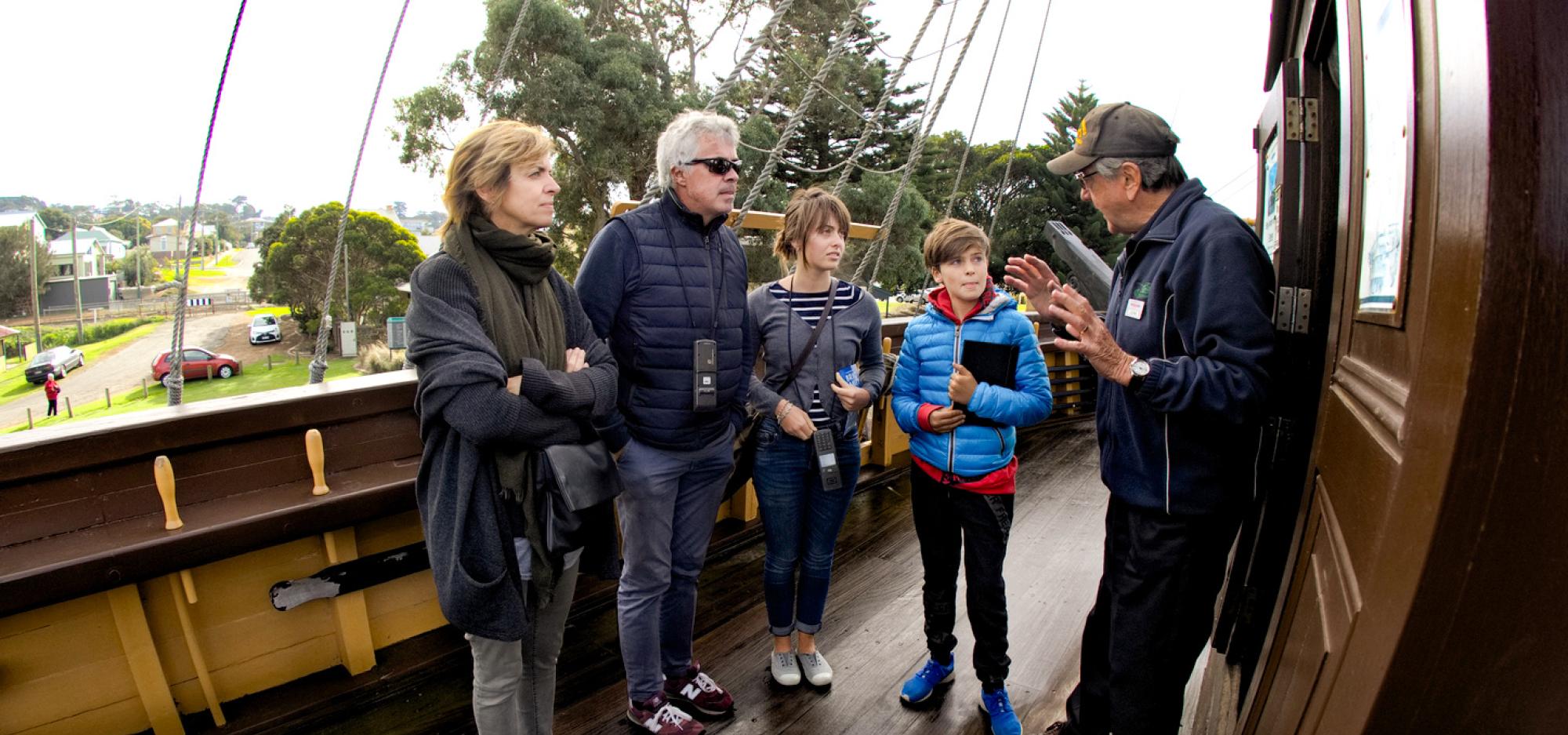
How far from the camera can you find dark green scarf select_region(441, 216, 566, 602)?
1.39m

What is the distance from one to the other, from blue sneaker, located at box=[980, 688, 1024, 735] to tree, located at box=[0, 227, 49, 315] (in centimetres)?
926

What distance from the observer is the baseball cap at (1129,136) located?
141 centimetres

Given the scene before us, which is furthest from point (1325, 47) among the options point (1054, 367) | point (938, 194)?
point (938, 194)

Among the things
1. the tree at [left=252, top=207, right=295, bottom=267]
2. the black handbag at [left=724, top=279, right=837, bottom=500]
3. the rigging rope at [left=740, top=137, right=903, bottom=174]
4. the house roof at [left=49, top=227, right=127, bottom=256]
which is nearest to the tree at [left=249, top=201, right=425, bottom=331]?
the tree at [left=252, top=207, right=295, bottom=267]

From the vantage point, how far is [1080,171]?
4.90 feet

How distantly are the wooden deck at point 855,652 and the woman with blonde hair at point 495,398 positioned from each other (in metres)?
0.62

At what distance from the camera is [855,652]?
2.29m

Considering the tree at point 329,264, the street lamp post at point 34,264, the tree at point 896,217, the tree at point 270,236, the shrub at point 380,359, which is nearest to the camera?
the street lamp post at point 34,264

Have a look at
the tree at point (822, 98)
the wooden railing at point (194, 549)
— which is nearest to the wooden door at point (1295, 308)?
the wooden railing at point (194, 549)

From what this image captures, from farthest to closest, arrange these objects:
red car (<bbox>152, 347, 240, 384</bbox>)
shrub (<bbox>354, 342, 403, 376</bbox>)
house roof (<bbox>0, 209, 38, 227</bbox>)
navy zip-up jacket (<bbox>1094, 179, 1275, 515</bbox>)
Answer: red car (<bbox>152, 347, 240, 384</bbox>), shrub (<bbox>354, 342, 403, 376</bbox>), house roof (<bbox>0, 209, 38, 227</bbox>), navy zip-up jacket (<bbox>1094, 179, 1275, 515</bbox>)

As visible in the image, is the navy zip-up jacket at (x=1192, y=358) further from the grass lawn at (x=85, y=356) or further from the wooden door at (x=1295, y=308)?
the grass lawn at (x=85, y=356)

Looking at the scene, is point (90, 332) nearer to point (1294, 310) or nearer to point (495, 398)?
point (495, 398)

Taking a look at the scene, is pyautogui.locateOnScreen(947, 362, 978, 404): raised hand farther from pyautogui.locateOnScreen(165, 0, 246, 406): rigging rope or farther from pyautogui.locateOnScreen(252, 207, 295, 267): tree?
pyautogui.locateOnScreen(252, 207, 295, 267): tree

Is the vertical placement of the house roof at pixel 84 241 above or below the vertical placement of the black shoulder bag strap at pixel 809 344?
above
